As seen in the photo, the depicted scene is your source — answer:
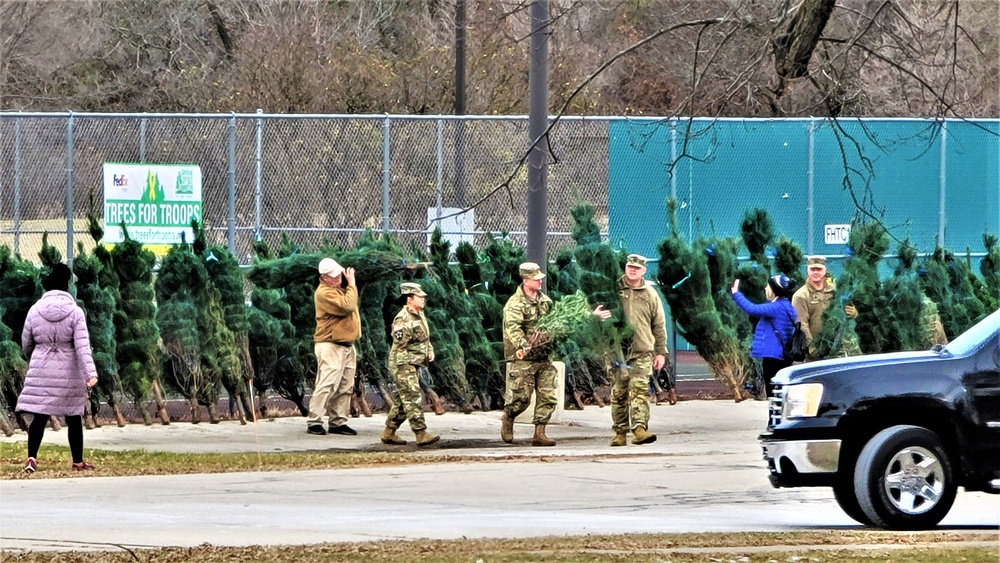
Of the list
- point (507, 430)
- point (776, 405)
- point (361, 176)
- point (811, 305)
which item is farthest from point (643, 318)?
point (361, 176)

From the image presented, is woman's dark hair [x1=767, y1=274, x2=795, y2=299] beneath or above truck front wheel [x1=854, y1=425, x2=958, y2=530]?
above

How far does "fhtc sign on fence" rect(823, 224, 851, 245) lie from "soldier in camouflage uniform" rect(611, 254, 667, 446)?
8.08m

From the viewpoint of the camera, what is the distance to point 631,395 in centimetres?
1622

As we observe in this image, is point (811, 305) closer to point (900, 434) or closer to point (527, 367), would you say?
point (527, 367)

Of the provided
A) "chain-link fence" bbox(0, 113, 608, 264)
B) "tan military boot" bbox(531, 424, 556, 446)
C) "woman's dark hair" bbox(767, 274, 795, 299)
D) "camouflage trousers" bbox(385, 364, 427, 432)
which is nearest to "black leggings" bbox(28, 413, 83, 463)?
"camouflage trousers" bbox(385, 364, 427, 432)

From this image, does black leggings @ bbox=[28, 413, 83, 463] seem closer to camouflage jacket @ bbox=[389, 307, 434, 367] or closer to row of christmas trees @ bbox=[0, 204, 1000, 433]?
row of christmas trees @ bbox=[0, 204, 1000, 433]

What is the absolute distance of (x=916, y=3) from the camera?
24.5 m

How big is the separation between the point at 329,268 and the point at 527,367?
2174mm

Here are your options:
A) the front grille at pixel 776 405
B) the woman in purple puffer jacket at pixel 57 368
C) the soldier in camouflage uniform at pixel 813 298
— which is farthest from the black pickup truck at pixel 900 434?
the soldier in camouflage uniform at pixel 813 298

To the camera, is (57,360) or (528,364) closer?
(57,360)

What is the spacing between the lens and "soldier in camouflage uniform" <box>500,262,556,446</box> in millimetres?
16203

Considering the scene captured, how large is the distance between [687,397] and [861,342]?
2.06m

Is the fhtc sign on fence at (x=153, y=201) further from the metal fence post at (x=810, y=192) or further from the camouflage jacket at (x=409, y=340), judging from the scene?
the metal fence post at (x=810, y=192)

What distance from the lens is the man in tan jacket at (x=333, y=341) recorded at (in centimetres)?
1692
